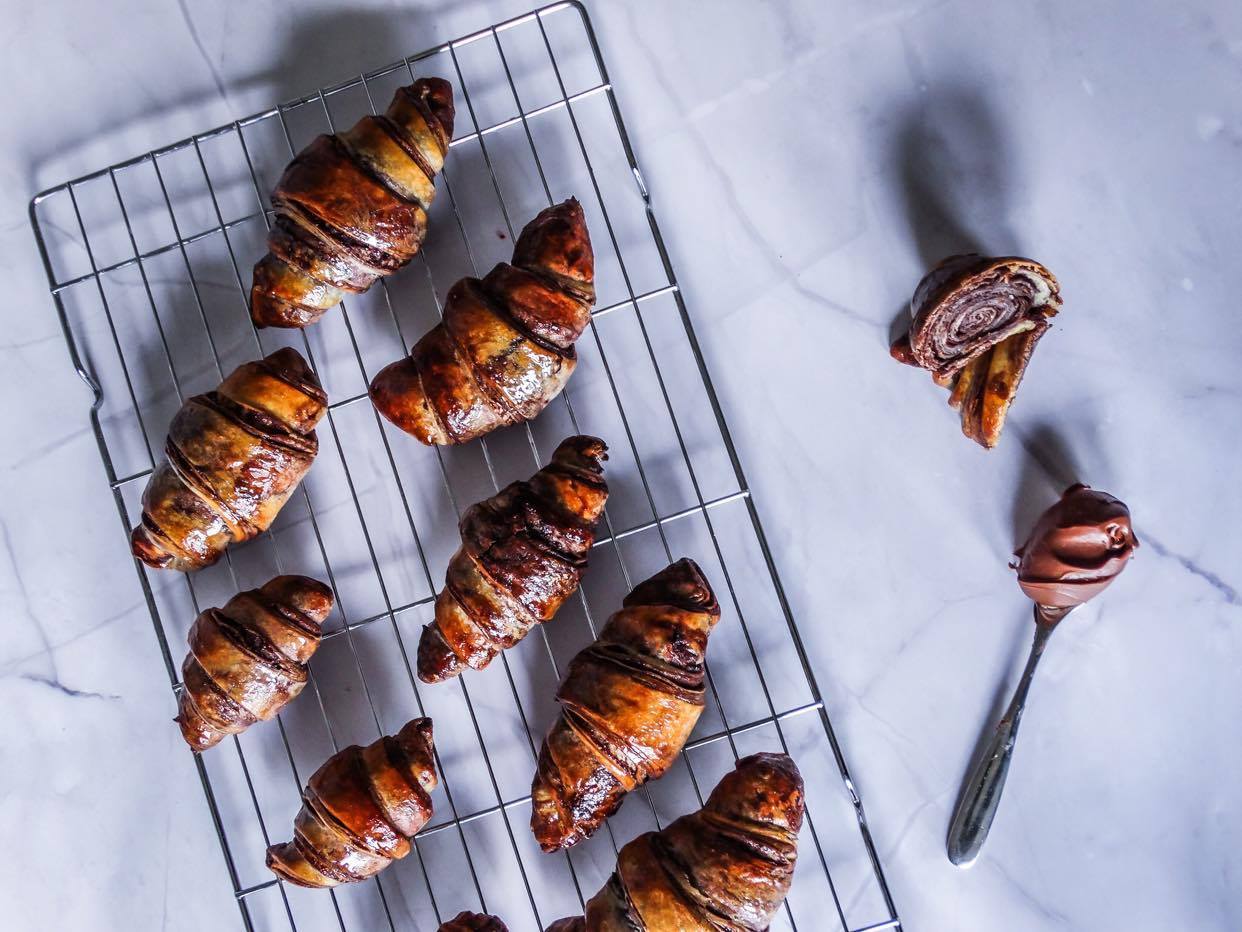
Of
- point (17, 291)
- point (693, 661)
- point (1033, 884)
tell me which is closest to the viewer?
point (693, 661)

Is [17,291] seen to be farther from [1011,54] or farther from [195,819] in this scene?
[1011,54]

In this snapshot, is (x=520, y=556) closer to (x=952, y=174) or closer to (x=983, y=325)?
(x=983, y=325)

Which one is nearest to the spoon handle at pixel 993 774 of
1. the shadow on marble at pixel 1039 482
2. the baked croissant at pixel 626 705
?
the shadow on marble at pixel 1039 482

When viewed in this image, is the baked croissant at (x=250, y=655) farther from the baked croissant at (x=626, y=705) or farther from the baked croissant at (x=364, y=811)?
the baked croissant at (x=626, y=705)

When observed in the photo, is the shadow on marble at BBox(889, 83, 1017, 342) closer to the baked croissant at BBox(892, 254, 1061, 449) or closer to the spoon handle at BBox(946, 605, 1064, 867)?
the baked croissant at BBox(892, 254, 1061, 449)

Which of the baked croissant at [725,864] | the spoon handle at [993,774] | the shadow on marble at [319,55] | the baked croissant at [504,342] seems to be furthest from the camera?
the shadow on marble at [319,55]

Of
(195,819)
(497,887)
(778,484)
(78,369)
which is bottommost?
(497,887)

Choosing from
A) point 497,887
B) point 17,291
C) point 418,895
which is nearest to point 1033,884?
point 497,887
